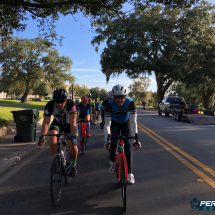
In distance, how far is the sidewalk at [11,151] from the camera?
6296 millimetres

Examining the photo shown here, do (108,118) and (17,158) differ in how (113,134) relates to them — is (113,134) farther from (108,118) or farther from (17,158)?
(17,158)

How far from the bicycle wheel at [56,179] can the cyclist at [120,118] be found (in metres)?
0.95

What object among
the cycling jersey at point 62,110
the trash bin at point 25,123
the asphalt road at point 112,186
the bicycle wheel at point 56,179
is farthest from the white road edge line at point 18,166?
the cycling jersey at point 62,110

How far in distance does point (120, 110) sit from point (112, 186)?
1.49 meters

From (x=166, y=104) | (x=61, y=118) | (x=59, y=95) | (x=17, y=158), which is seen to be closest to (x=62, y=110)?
(x=61, y=118)

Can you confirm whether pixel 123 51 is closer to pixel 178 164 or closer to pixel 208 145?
pixel 208 145

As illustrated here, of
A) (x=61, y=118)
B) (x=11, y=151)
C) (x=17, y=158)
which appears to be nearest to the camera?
(x=61, y=118)

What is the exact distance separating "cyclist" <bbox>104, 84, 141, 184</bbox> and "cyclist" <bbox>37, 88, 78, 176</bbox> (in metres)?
0.68

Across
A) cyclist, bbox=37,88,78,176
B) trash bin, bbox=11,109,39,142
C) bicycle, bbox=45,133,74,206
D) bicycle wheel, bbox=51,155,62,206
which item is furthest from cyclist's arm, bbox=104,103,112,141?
trash bin, bbox=11,109,39,142

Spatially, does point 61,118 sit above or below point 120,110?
below

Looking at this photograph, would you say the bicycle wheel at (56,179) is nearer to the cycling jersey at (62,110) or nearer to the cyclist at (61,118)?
the cyclist at (61,118)

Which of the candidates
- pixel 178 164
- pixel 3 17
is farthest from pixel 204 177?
pixel 3 17

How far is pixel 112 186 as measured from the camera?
15.6ft

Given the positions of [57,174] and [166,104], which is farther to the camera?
[166,104]
